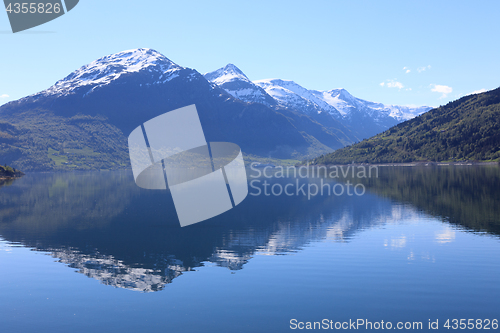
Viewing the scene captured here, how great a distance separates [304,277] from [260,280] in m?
4.55

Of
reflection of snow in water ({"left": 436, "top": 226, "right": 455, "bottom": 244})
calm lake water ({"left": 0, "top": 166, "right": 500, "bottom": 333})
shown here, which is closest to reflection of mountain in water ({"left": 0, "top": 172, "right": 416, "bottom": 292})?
calm lake water ({"left": 0, "top": 166, "right": 500, "bottom": 333})

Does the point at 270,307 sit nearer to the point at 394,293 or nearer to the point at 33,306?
the point at 394,293

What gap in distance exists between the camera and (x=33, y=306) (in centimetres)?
3030

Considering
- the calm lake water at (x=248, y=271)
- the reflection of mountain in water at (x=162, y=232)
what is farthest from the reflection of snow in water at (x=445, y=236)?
the reflection of mountain in water at (x=162, y=232)

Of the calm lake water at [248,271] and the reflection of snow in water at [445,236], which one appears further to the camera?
the reflection of snow in water at [445,236]

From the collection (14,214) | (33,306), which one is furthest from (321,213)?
(14,214)

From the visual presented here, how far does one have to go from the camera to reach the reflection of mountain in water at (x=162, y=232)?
4209 centimetres

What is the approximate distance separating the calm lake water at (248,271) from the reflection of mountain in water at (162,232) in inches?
10.7

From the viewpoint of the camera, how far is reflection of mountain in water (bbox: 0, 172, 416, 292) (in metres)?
42.1

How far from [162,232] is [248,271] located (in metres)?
27.9

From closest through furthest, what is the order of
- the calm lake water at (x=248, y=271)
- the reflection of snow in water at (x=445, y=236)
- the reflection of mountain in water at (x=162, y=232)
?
the calm lake water at (x=248, y=271)
the reflection of mountain in water at (x=162, y=232)
the reflection of snow in water at (x=445, y=236)

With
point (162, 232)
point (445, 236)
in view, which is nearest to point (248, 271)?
Answer: point (162, 232)

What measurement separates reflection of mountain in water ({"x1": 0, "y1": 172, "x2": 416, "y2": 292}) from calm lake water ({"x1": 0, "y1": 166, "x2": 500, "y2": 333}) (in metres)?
0.27

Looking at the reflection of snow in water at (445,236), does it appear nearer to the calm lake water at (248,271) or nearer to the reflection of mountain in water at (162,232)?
the calm lake water at (248,271)
